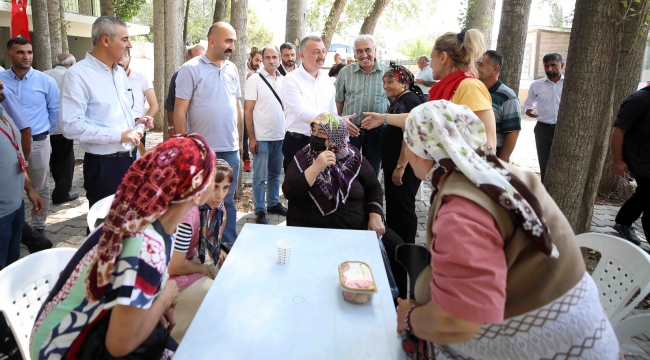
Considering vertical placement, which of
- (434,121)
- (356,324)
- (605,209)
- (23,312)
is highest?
(434,121)

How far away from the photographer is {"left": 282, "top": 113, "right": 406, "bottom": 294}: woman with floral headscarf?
2893 millimetres

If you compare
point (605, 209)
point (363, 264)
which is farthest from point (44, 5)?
point (605, 209)

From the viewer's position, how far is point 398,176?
3633 mm

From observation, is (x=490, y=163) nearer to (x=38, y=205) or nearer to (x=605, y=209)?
(x=38, y=205)

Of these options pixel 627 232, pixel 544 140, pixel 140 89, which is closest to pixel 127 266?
pixel 140 89

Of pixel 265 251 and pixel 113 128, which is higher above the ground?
pixel 113 128

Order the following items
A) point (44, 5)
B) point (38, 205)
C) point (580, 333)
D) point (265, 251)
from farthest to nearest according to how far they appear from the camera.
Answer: point (44, 5)
point (38, 205)
point (265, 251)
point (580, 333)

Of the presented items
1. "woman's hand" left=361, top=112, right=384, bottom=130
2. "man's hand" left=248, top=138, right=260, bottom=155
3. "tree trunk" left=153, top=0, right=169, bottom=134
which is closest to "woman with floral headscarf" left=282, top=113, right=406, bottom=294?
"woman's hand" left=361, top=112, right=384, bottom=130

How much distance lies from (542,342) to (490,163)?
555 millimetres

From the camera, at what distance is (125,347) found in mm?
1367

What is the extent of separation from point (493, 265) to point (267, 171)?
4.07 meters

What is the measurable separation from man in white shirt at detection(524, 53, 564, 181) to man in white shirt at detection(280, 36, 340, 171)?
3.06 metres

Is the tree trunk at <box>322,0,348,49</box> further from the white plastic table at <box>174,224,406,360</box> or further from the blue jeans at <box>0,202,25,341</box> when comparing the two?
the white plastic table at <box>174,224,406,360</box>

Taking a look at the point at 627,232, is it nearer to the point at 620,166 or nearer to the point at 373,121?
the point at 620,166
